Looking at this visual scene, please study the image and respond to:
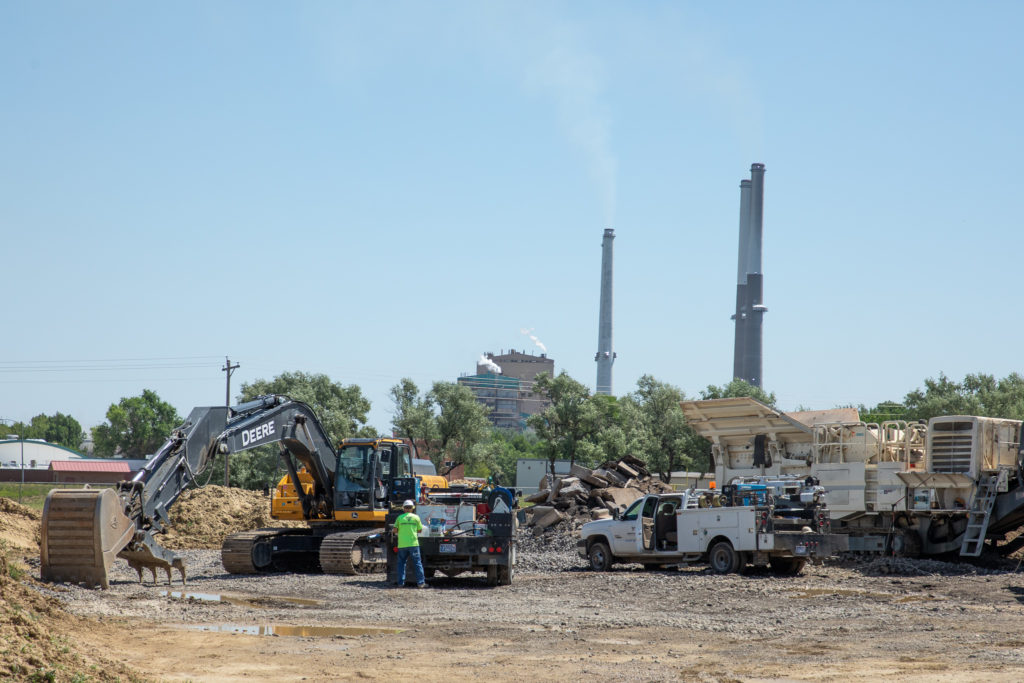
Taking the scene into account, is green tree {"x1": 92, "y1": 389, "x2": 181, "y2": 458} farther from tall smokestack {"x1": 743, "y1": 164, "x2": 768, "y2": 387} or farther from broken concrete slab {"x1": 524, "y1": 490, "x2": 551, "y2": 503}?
broken concrete slab {"x1": 524, "y1": 490, "x2": 551, "y2": 503}

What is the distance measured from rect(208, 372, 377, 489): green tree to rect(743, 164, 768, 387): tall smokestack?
97.8 feet

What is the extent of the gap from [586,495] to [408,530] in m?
12.1

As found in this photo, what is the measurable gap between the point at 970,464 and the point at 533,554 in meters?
10.5

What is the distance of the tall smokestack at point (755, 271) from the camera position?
80875mm

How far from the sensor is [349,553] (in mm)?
21312

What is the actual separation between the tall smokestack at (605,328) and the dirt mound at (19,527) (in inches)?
2874

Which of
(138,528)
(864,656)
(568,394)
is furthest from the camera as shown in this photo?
(568,394)

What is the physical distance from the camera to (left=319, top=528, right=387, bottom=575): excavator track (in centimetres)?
2141

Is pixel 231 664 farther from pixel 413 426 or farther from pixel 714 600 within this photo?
pixel 413 426

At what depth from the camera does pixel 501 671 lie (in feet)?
34.0

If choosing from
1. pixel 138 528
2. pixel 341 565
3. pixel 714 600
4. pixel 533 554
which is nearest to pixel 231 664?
pixel 138 528

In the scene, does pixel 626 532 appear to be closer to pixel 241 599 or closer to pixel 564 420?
pixel 241 599

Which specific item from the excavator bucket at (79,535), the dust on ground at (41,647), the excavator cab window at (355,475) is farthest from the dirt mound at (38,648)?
the excavator cab window at (355,475)

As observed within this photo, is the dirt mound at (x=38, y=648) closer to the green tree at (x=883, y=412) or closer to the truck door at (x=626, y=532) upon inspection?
the truck door at (x=626, y=532)
